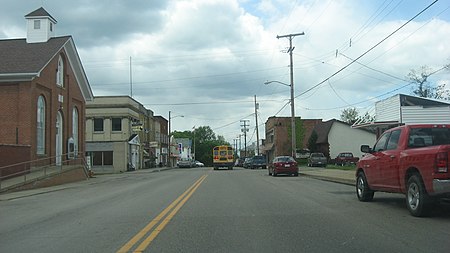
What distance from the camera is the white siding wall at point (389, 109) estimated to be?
30625 millimetres

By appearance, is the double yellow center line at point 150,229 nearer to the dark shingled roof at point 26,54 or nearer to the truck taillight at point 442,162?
the truck taillight at point 442,162

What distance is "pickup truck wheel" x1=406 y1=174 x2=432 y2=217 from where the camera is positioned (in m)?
9.54

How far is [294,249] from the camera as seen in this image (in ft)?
23.2

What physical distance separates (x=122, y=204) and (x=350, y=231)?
776cm

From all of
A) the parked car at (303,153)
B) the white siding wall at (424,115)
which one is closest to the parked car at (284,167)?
the white siding wall at (424,115)

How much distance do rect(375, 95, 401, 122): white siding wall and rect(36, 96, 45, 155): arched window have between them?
2343cm

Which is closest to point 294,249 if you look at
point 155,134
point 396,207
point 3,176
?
point 396,207

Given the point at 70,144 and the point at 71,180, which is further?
the point at 70,144

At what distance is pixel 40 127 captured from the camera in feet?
99.7

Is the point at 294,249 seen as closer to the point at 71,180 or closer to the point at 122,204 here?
the point at 122,204

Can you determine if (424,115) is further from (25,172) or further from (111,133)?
(111,133)

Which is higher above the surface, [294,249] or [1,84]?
[1,84]

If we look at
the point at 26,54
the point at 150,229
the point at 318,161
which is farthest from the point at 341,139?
the point at 150,229

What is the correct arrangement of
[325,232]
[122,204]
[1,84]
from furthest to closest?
[1,84], [122,204], [325,232]
